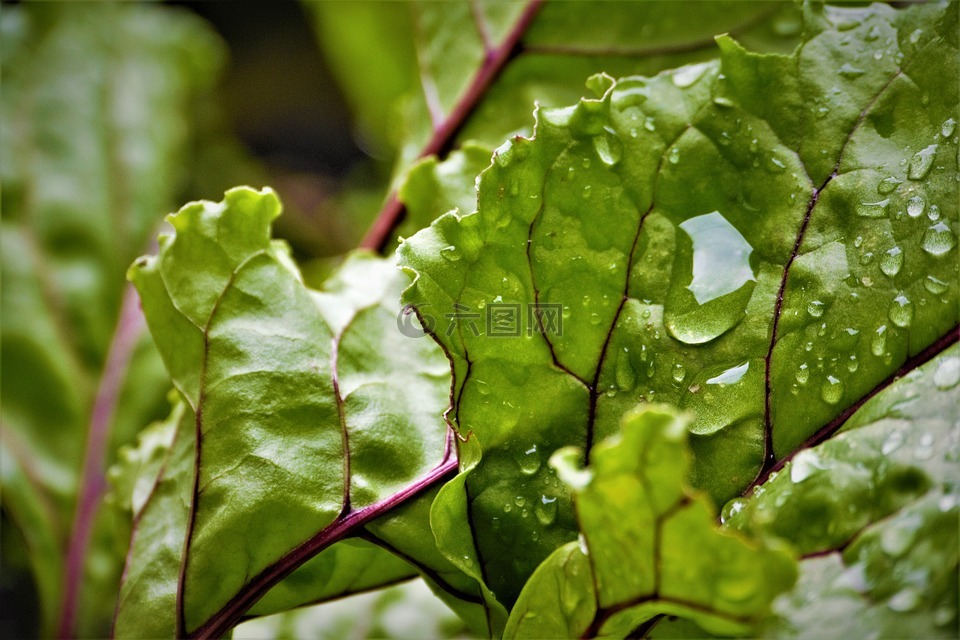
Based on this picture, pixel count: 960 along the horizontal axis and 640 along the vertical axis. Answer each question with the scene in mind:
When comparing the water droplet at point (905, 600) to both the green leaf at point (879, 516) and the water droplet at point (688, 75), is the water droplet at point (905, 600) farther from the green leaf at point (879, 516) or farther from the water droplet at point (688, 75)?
the water droplet at point (688, 75)

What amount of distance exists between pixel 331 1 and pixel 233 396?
0.84m

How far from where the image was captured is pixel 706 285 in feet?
1.47

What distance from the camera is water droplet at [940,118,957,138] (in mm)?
442

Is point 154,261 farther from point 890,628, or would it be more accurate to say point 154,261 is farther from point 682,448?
point 890,628

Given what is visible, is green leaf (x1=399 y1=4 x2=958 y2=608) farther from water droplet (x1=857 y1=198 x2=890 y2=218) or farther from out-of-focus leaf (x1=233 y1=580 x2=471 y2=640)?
out-of-focus leaf (x1=233 y1=580 x2=471 y2=640)

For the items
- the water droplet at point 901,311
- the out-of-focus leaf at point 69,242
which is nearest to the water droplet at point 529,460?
the water droplet at point 901,311

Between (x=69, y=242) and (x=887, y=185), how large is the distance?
823 mm

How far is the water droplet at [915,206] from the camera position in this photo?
0.43 m

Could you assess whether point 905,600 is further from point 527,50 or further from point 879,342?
point 527,50

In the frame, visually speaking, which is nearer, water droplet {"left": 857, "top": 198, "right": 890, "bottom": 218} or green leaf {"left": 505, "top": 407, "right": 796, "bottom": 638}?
green leaf {"left": 505, "top": 407, "right": 796, "bottom": 638}

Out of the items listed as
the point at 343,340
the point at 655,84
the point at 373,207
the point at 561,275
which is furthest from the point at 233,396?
the point at 373,207

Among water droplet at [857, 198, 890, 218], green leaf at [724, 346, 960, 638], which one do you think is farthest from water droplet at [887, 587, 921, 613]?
water droplet at [857, 198, 890, 218]

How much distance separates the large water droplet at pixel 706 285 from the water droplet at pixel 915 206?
9 centimetres

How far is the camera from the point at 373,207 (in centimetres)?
120
